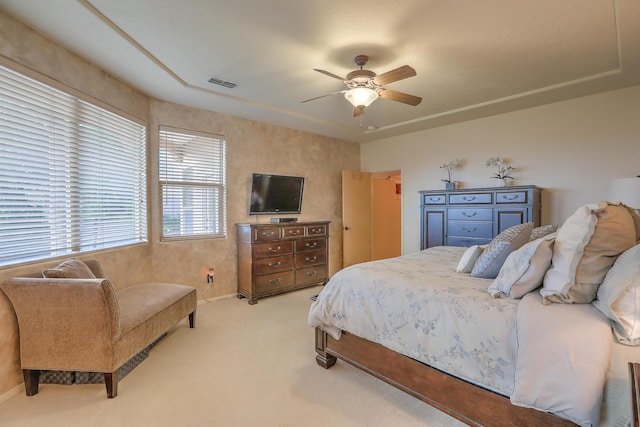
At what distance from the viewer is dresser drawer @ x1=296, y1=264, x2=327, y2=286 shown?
4.50 m

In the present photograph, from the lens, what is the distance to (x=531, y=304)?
1.39m

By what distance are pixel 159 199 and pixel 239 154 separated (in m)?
1.28

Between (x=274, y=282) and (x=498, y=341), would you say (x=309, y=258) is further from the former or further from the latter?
(x=498, y=341)

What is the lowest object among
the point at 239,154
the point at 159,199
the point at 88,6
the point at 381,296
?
the point at 381,296

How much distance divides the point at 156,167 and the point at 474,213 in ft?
13.9

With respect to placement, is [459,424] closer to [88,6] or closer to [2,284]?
[2,284]

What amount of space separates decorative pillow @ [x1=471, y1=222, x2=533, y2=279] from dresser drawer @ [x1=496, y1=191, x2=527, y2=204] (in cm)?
189

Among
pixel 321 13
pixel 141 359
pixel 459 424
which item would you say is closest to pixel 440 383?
pixel 459 424

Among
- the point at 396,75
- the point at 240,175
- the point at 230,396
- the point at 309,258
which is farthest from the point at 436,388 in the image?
the point at 240,175

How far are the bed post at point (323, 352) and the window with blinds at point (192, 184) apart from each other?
2.45 metres

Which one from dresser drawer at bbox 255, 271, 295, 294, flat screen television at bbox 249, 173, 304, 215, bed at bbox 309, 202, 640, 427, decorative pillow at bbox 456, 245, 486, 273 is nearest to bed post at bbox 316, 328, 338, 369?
bed at bbox 309, 202, 640, 427

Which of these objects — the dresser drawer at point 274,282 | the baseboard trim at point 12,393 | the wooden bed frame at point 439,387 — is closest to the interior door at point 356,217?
the dresser drawer at point 274,282

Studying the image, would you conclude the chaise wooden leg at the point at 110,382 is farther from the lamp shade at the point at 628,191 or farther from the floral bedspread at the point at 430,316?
the lamp shade at the point at 628,191

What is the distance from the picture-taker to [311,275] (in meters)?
4.64
